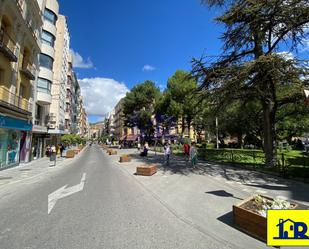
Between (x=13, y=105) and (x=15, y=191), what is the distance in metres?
9.19

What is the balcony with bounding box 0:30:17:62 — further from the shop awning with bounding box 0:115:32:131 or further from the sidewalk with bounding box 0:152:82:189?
the sidewalk with bounding box 0:152:82:189

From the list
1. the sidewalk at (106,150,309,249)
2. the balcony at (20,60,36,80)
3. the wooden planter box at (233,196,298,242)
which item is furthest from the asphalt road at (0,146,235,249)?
the balcony at (20,60,36,80)

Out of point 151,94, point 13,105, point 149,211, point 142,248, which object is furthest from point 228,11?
point 151,94

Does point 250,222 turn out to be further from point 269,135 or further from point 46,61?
point 46,61

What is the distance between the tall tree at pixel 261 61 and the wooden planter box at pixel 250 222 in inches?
361

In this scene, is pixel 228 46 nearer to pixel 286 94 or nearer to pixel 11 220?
pixel 286 94

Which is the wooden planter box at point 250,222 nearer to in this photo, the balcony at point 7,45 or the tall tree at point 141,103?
the balcony at point 7,45

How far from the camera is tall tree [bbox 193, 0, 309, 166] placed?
1152cm

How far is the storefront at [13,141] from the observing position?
1533cm

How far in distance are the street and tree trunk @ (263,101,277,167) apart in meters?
5.64

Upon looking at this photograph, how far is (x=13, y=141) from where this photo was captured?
691 inches


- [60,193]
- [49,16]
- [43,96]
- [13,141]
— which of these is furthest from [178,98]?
[60,193]

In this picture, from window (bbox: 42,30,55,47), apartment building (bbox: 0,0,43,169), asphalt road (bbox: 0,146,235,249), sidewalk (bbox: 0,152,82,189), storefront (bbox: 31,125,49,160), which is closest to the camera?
asphalt road (bbox: 0,146,235,249)

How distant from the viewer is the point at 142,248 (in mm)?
4176
